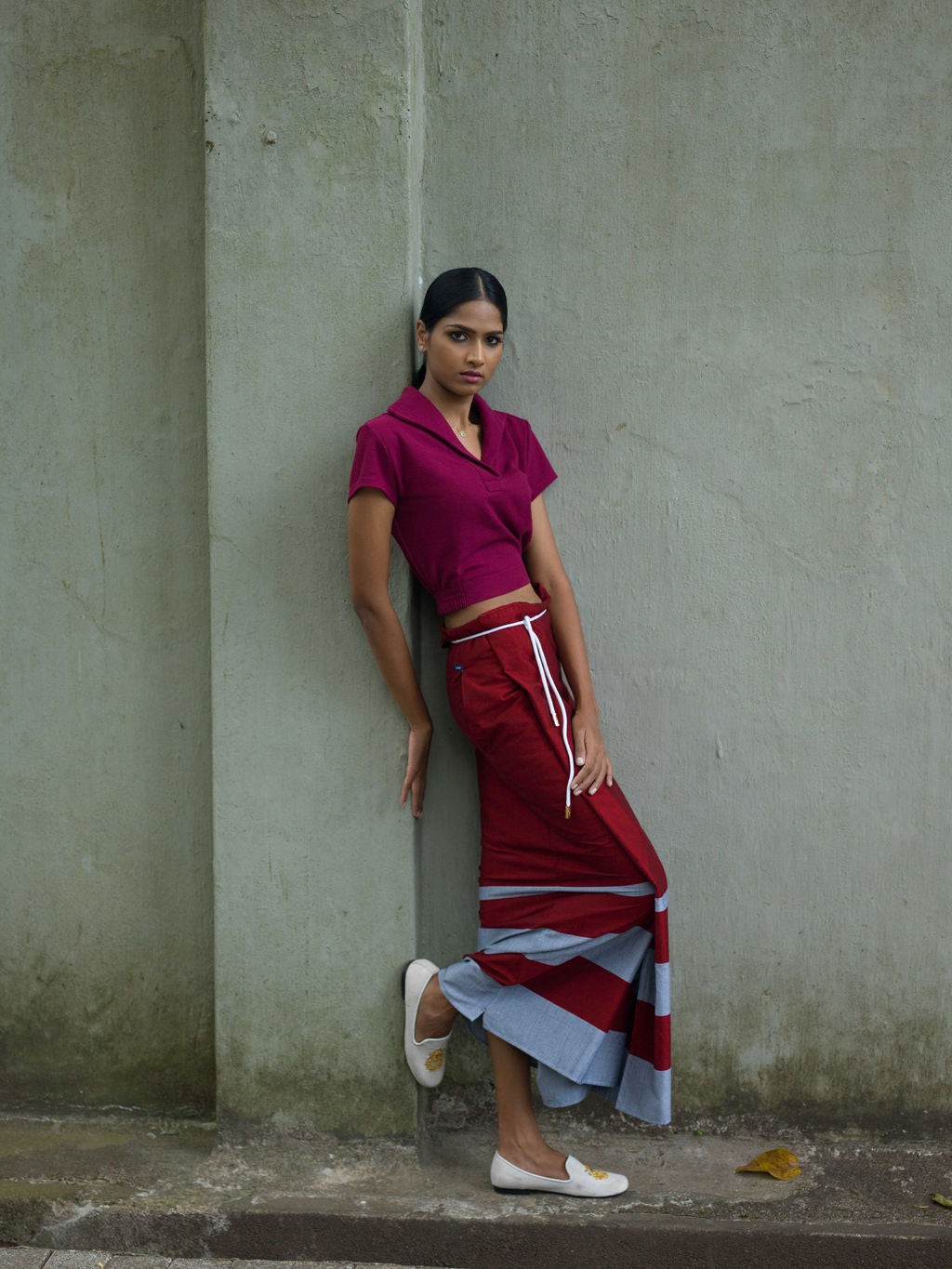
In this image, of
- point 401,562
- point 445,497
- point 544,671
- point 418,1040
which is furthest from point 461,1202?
point 445,497

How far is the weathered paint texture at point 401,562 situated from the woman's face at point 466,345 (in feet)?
0.57

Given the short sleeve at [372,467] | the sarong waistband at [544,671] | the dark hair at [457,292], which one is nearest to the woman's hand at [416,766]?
the sarong waistband at [544,671]

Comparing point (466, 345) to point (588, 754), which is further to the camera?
point (588, 754)

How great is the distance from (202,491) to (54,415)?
0.45 metres

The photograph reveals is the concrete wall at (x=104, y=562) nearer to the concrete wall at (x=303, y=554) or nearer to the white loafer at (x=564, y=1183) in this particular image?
the concrete wall at (x=303, y=554)

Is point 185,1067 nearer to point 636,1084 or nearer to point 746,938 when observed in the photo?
point 636,1084

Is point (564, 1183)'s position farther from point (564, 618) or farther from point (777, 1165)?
point (564, 618)

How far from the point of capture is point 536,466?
8.50 ft

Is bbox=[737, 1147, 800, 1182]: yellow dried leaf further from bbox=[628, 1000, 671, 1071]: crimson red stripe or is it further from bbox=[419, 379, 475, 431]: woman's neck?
bbox=[419, 379, 475, 431]: woman's neck

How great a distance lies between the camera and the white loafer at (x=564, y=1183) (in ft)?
8.11

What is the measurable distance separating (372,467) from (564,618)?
0.62 meters

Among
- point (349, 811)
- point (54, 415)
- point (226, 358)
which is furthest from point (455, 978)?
point (54, 415)

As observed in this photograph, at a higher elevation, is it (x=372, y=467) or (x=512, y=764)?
(x=372, y=467)

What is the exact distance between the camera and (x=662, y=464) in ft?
8.76
